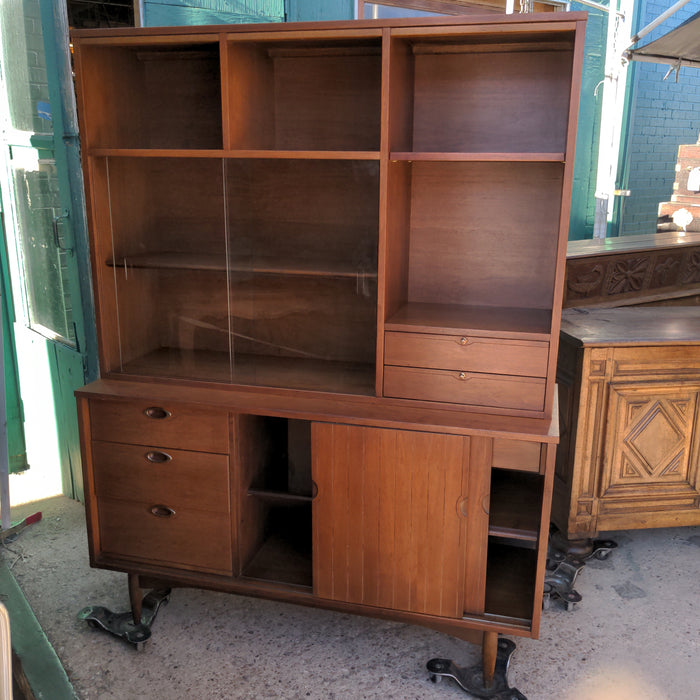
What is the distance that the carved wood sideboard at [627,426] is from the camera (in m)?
2.89

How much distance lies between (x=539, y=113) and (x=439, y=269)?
2.02ft

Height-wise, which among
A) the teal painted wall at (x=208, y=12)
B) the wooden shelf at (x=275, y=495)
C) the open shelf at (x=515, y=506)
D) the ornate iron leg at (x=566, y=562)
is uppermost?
the teal painted wall at (x=208, y=12)

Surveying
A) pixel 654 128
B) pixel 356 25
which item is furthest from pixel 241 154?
pixel 654 128

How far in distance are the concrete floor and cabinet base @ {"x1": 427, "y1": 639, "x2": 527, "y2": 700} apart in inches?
1.7

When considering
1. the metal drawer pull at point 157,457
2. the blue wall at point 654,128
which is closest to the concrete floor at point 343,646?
the metal drawer pull at point 157,457

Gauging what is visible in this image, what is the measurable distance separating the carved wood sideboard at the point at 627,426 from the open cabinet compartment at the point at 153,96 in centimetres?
170

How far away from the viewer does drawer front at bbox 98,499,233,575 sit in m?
2.46

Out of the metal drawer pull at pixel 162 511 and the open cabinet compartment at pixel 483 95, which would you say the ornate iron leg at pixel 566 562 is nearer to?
the metal drawer pull at pixel 162 511

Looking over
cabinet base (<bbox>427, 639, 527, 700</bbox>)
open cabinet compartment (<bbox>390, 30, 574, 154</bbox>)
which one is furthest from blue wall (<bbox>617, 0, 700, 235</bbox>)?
cabinet base (<bbox>427, 639, 527, 700</bbox>)

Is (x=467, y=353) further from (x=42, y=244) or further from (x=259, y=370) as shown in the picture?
(x=42, y=244)

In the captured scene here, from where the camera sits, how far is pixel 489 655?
228 cm

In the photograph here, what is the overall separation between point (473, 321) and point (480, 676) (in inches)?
46.2

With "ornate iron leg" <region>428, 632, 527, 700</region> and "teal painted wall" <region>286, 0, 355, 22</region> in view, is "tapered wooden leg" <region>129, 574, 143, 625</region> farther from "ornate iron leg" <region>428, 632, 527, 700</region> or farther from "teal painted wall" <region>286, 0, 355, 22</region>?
"teal painted wall" <region>286, 0, 355, 22</region>

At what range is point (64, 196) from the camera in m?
3.16
